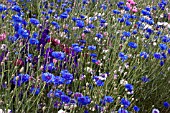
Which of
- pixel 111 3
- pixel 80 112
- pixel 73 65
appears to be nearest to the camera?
pixel 80 112

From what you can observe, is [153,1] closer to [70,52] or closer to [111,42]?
[111,42]

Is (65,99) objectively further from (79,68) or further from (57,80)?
(79,68)

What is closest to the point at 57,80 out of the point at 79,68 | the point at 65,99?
the point at 65,99

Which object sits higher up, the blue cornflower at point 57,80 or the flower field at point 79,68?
the blue cornflower at point 57,80

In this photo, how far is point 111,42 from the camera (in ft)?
10.6

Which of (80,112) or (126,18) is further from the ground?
(126,18)

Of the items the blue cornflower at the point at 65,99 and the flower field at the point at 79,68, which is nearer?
the blue cornflower at the point at 65,99

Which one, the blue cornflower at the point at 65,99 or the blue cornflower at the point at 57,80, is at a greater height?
the blue cornflower at the point at 57,80

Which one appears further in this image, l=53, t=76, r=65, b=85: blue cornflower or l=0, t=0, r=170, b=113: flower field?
l=0, t=0, r=170, b=113: flower field

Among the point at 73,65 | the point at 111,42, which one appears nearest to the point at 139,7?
the point at 111,42

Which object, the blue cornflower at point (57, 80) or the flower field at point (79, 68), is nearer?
the blue cornflower at point (57, 80)

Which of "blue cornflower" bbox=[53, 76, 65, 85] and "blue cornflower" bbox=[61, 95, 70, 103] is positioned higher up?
"blue cornflower" bbox=[53, 76, 65, 85]

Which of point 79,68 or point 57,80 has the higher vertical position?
point 57,80

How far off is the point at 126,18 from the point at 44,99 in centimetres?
149
